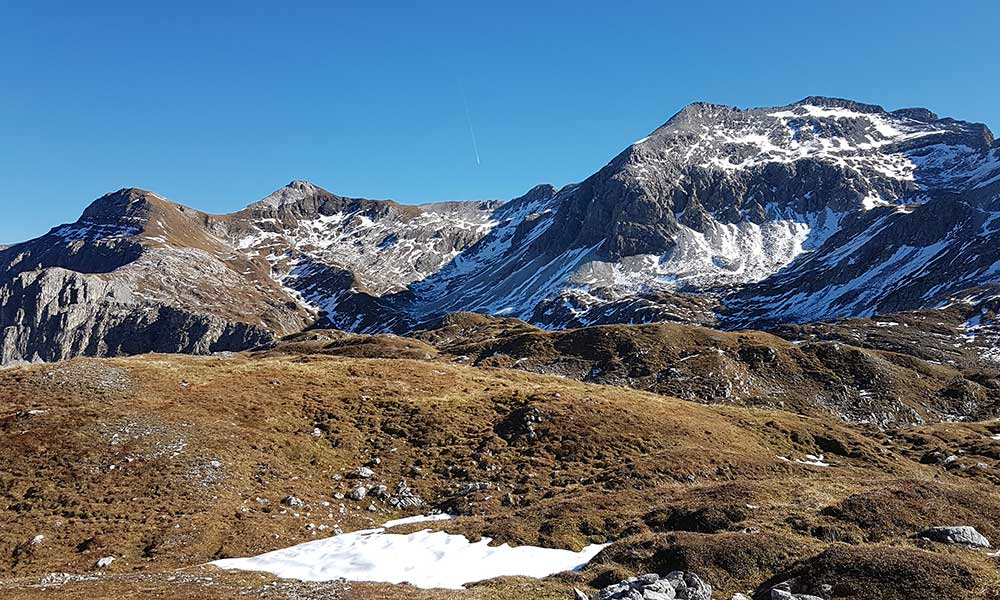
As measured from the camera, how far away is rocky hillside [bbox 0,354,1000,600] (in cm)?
2264

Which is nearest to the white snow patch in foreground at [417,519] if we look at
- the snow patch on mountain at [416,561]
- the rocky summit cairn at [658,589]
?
the snow patch on mountain at [416,561]

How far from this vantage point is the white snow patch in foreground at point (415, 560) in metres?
25.2

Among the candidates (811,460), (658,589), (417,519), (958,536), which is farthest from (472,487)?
(811,460)

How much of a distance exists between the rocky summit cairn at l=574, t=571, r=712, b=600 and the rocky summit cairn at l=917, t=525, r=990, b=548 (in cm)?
1164

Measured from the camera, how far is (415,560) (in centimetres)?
2698

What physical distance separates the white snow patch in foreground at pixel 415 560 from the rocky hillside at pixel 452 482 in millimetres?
1320

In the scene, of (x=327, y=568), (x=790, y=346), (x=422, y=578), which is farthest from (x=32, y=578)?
(x=790, y=346)

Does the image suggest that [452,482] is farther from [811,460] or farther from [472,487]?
[811,460]

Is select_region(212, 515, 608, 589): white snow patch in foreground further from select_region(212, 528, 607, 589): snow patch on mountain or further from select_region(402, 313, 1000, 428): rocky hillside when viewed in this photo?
select_region(402, 313, 1000, 428): rocky hillside

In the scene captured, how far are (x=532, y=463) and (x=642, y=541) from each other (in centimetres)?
1822

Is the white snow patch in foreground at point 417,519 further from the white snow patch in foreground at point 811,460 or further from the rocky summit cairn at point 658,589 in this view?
the white snow patch in foreground at point 811,460

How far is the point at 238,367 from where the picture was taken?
187 feet

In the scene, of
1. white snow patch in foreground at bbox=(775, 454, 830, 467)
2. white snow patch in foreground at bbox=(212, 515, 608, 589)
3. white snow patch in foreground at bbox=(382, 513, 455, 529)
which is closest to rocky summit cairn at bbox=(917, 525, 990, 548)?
white snow patch in foreground at bbox=(212, 515, 608, 589)

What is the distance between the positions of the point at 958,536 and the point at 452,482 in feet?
95.5
